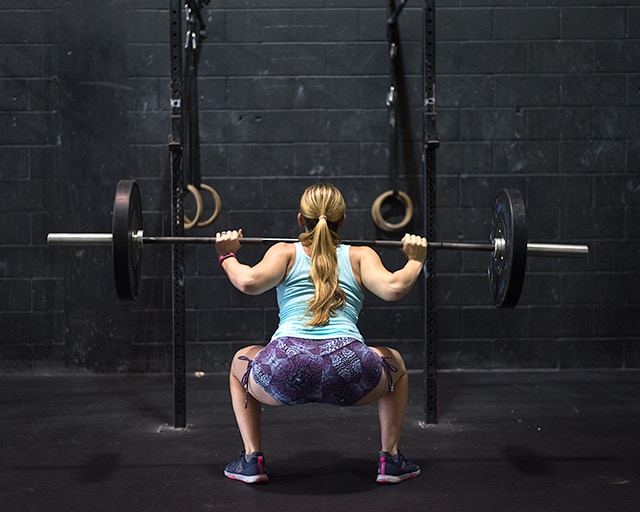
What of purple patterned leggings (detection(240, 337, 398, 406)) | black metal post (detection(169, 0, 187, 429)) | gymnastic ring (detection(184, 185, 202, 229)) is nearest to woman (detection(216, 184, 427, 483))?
purple patterned leggings (detection(240, 337, 398, 406))

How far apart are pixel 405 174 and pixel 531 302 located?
93 cm

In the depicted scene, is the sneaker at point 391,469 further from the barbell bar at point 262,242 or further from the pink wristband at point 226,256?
the pink wristband at point 226,256

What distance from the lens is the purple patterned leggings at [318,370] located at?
2.43 m

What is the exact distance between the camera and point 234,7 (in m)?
4.45

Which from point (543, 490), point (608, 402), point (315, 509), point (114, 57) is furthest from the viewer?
point (114, 57)

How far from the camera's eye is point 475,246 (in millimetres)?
2812

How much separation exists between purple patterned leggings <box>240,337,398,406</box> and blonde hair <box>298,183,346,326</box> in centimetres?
9

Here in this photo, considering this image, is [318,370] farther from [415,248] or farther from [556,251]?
[556,251]

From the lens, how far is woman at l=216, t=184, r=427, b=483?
8.02 ft

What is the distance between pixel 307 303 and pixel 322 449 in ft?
2.52

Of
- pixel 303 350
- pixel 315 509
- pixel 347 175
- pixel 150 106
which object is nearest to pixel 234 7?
pixel 150 106

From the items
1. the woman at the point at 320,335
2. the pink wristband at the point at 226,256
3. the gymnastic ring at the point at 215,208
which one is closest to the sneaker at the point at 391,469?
the woman at the point at 320,335

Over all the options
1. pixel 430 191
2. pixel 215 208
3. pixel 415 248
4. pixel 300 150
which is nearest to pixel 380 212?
pixel 300 150

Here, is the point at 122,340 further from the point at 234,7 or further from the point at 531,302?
the point at 531,302
